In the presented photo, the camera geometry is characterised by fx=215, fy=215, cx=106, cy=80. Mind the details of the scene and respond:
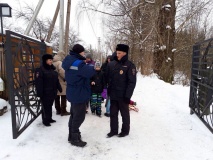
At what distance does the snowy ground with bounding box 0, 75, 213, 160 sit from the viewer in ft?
10.6

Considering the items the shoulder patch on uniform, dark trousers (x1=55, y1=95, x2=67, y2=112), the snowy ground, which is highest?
the shoulder patch on uniform

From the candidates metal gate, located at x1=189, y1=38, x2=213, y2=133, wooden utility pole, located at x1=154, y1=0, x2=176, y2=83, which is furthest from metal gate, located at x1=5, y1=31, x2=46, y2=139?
wooden utility pole, located at x1=154, y1=0, x2=176, y2=83

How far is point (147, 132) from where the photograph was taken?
417 cm

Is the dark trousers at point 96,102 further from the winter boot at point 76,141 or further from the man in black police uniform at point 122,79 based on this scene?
the winter boot at point 76,141

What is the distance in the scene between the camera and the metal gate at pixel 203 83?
4123 millimetres

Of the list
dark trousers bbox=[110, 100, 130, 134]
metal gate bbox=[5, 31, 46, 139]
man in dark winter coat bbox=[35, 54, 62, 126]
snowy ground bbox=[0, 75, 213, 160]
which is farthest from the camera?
→ man in dark winter coat bbox=[35, 54, 62, 126]

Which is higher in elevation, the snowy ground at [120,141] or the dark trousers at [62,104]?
the dark trousers at [62,104]

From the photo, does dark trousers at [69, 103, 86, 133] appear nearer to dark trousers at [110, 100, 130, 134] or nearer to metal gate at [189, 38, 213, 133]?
dark trousers at [110, 100, 130, 134]

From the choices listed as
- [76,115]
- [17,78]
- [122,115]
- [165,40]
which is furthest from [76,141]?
[165,40]

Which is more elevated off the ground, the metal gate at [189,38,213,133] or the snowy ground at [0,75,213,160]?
the metal gate at [189,38,213,133]

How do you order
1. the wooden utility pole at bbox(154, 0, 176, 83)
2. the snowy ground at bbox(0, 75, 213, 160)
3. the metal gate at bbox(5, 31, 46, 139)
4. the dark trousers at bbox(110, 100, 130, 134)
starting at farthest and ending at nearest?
the wooden utility pole at bbox(154, 0, 176, 83) < the dark trousers at bbox(110, 100, 130, 134) < the metal gate at bbox(5, 31, 46, 139) < the snowy ground at bbox(0, 75, 213, 160)

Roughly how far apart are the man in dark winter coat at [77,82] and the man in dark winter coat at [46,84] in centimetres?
102

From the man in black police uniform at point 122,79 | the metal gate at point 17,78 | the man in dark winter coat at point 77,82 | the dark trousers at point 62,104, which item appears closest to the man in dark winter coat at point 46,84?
the metal gate at point 17,78

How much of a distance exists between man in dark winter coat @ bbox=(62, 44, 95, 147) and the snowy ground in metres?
0.34
